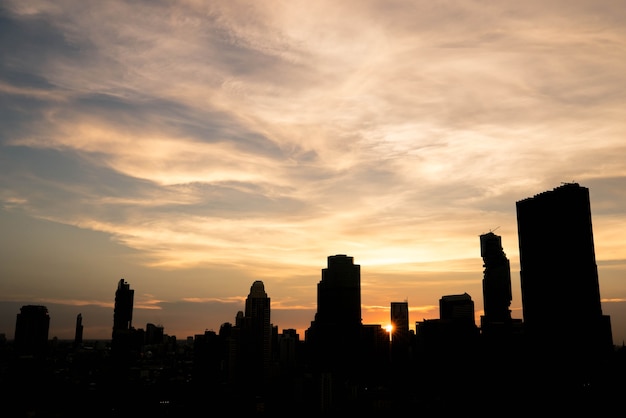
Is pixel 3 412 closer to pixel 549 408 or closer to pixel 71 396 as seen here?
pixel 71 396

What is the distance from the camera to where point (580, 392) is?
19888 cm

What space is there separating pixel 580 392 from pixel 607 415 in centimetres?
1953

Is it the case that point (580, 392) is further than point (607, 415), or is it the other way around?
point (580, 392)

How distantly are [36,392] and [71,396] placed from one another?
39.2 feet

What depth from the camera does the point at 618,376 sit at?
197125 millimetres

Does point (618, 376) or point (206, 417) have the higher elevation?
point (618, 376)

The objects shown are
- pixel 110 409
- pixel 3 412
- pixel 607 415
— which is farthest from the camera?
pixel 110 409

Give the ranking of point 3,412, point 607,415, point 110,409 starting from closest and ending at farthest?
point 3,412 → point 607,415 → point 110,409

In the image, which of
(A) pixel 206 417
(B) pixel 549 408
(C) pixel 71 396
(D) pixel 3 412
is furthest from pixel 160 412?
(B) pixel 549 408

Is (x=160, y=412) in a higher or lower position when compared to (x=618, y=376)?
lower

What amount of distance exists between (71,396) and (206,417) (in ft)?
158

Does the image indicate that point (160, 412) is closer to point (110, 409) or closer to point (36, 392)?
point (110, 409)

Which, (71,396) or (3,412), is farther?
(71,396)

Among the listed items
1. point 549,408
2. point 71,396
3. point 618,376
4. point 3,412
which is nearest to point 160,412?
point 71,396
